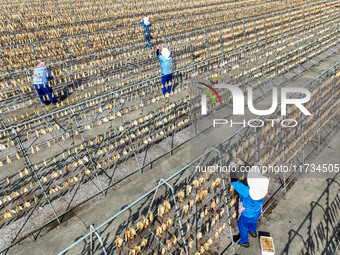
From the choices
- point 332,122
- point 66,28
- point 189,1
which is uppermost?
point 189,1

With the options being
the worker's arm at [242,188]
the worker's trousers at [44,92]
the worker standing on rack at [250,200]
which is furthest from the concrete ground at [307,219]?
the worker's trousers at [44,92]

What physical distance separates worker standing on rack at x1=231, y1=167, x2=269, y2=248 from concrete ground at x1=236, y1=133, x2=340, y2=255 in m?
0.32

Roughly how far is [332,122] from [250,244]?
19.6ft

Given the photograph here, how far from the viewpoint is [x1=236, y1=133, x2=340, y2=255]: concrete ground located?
525cm

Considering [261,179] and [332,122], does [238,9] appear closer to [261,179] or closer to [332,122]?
[332,122]

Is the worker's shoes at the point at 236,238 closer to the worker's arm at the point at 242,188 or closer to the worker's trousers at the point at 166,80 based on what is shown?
the worker's arm at the point at 242,188

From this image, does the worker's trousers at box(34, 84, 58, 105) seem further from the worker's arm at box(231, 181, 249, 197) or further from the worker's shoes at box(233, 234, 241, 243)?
the worker's shoes at box(233, 234, 241, 243)

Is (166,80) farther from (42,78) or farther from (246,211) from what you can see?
(246,211)

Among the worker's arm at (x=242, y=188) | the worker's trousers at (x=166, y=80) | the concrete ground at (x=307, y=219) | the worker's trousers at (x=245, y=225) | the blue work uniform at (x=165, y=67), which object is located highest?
the blue work uniform at (x=165, y=67)

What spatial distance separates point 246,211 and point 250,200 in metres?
0.35

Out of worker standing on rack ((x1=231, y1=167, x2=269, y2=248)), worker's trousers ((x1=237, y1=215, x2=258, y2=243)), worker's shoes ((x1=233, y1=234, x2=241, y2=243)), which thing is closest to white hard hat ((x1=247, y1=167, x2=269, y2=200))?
worker standing on rack ((x1=231, y1=167, x2=269, y2=248))

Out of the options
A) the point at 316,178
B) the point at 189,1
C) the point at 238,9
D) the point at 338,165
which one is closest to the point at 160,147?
the point at 316,178

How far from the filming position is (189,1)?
3041 cm

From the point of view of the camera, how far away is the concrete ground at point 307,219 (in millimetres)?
5254
